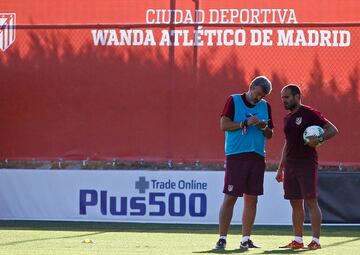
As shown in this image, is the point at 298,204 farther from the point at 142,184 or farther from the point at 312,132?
the point at 142,184

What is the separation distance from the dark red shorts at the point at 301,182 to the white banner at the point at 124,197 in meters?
3.27

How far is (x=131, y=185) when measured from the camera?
1402cm

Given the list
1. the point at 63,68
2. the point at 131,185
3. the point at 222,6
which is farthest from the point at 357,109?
the point at 63,68

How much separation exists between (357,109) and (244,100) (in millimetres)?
3912

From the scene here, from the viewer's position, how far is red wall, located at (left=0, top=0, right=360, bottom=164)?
13875mm

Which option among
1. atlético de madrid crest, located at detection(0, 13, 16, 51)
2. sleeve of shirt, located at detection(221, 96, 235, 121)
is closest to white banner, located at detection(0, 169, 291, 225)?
atlético de madrid crest, located at detection(0, 13, 16, 51)

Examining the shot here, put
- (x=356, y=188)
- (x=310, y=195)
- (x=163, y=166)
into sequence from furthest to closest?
(x=163, y=166)
(x=356, y=188)
(x=310, y=195)

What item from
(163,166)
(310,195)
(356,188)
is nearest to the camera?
(310,195)

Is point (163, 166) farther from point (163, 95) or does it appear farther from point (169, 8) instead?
point (169, 8)

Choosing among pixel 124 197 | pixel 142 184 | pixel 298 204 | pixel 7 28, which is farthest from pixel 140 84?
pixel 298 204

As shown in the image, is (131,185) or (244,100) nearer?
(244,100)

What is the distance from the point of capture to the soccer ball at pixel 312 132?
33.6ft

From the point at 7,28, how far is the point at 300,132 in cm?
557

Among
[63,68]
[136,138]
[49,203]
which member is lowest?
[49,203]
